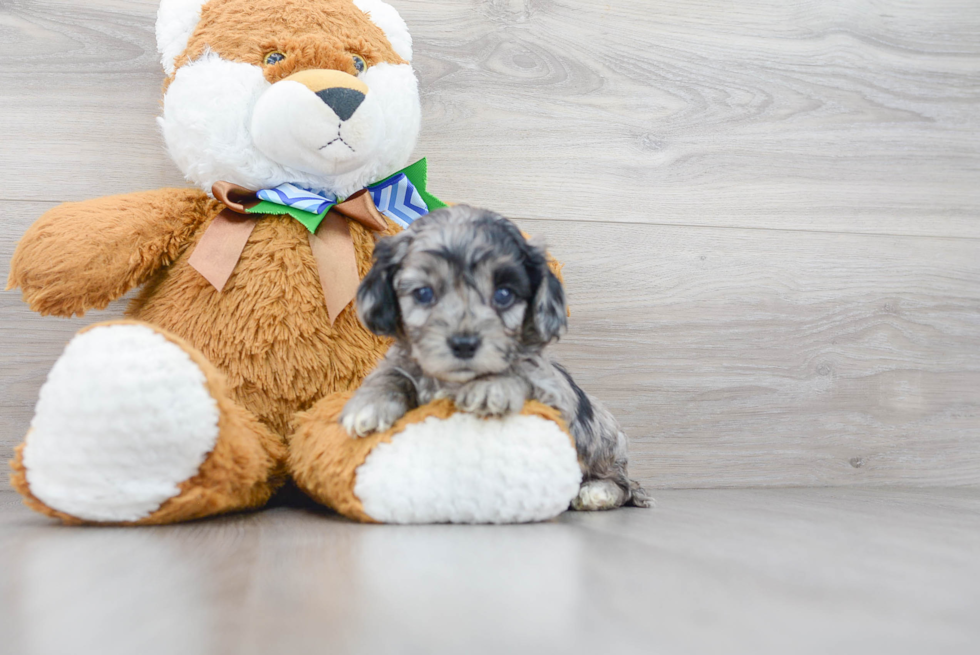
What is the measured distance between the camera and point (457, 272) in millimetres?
1141

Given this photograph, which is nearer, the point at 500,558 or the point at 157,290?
the point at 500,558

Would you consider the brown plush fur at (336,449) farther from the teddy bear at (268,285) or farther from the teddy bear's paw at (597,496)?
the teddy bear's paw at (597,496)

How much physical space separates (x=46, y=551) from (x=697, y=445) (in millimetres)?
1391

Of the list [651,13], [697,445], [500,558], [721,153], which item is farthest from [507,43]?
[500,558]

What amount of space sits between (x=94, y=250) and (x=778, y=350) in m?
1.51

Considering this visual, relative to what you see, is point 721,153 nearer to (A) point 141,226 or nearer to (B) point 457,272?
(B) point 457,272

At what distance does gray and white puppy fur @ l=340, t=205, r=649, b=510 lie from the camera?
43.7 inches

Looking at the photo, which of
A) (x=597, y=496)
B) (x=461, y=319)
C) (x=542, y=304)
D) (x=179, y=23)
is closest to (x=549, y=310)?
(x=542, y=304)

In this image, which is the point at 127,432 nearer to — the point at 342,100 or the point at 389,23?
the point at 342,100

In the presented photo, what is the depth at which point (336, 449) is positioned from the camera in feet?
3.86

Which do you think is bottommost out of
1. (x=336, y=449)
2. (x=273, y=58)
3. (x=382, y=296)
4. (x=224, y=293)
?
(x=336, y=449)

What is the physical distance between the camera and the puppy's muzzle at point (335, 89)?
51.2 inches

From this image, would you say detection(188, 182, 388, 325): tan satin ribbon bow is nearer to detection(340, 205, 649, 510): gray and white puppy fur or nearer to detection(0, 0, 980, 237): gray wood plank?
detection(340, 205, 649, 510): gray and white puppy fur

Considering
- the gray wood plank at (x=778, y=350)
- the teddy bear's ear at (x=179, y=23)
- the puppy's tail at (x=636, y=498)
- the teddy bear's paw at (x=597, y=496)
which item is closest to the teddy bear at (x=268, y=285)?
the teddy bear's ear at (x=179, y=23)
